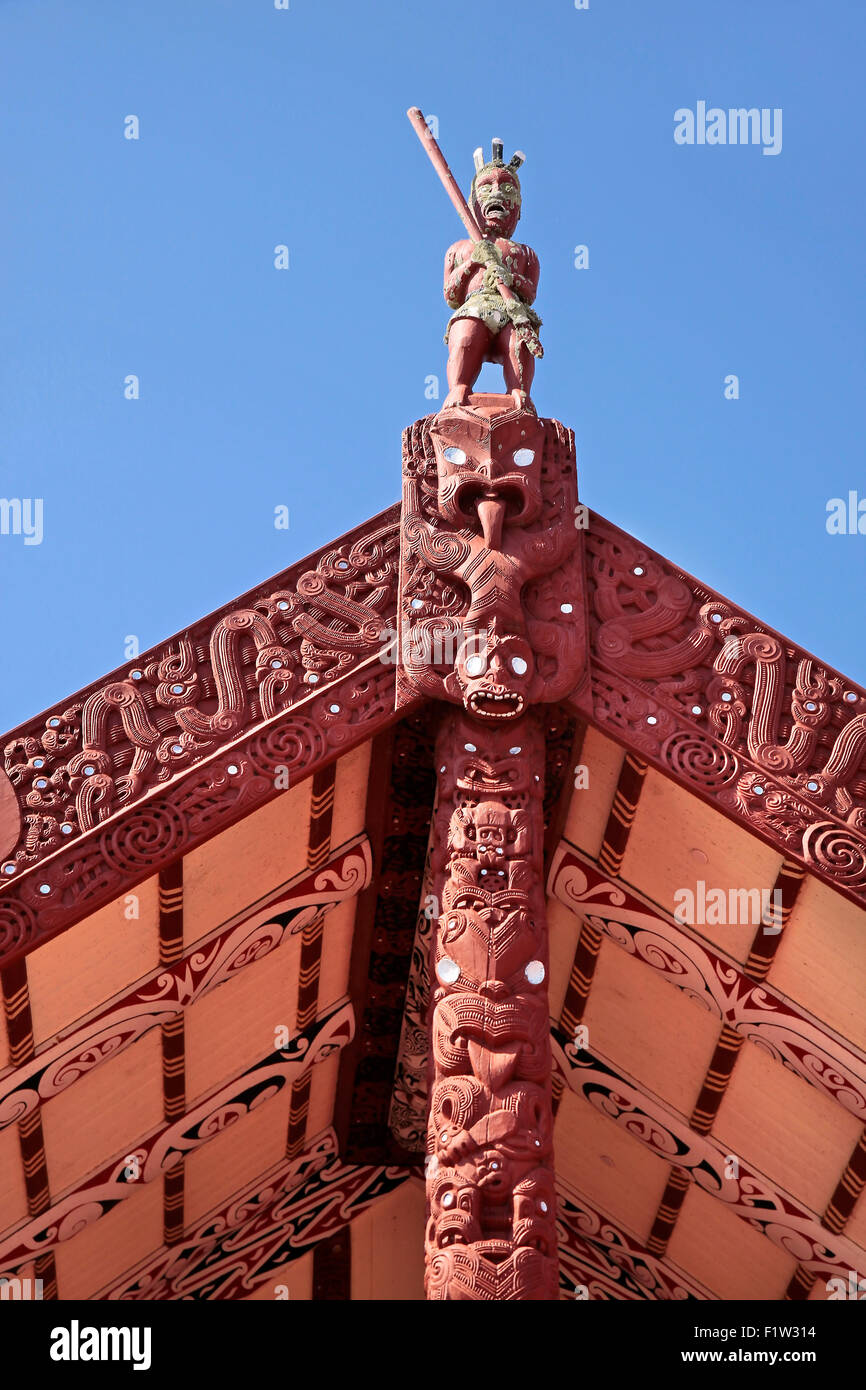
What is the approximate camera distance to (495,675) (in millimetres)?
5266

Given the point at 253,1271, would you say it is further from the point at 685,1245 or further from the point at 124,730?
the point at 124,730

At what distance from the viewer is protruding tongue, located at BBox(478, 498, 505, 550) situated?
216 inches

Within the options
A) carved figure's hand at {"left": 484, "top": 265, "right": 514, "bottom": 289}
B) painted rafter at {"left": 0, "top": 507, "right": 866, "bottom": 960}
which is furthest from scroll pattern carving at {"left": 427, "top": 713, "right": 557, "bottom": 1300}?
carved figure's hand at {"left": 484, "top": 265, "right": 514, "bottom": 289}

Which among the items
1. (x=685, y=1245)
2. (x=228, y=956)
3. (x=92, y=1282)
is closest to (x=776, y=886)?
(x=228, y=956)

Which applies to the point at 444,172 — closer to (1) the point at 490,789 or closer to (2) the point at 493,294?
(2) the point at 493,294

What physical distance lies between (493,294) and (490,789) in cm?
195

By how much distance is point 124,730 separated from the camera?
530 centimetres

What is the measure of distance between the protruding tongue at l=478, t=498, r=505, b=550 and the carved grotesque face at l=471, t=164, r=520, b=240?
137cm

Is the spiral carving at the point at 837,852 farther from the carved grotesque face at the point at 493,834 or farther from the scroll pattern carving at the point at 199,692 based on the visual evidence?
the scroll pattern carving at the point at 199,692

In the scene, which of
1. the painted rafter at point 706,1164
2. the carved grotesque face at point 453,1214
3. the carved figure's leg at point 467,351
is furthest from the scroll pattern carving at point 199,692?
the painted rafter at point 706,1164

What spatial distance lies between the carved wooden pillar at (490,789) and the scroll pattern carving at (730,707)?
148 millimetres

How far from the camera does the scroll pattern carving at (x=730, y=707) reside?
209 inches

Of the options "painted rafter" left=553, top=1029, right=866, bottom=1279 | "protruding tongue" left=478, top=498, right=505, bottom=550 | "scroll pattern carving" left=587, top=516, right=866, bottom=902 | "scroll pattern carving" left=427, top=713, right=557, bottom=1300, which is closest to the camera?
"scroll pattern carving" left=427, top=713, right=557, bottom=1300

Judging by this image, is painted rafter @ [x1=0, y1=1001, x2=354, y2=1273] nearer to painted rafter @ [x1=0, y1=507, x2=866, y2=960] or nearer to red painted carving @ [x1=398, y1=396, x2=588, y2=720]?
painted rafter @ [x1=0, y1=507, x2=866, y2=960]
